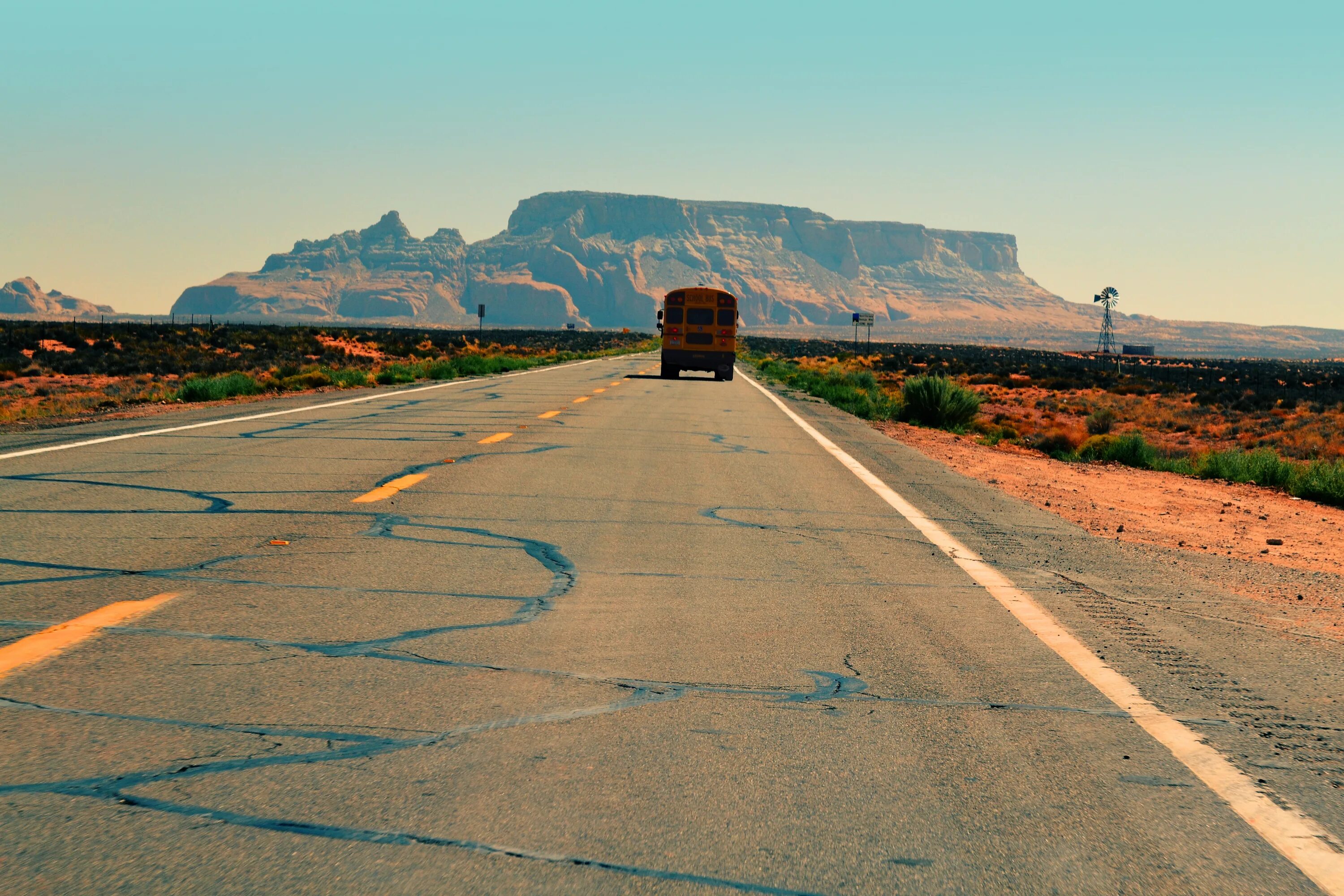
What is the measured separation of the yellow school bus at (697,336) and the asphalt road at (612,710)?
102ft

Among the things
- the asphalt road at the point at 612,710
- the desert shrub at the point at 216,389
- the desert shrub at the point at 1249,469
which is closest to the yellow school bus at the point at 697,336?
the desert shrub at the point at 216,389

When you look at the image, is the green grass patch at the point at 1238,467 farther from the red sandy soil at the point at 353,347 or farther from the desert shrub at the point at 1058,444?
the red sandy soil at the point at 353,347


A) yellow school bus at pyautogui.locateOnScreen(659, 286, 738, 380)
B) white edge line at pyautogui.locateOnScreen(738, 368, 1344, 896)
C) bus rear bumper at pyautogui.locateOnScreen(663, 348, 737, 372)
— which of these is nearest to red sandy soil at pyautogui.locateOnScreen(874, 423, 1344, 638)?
white edge line at pyautogui.locateOnScreen(738, 368, 1344, 896)

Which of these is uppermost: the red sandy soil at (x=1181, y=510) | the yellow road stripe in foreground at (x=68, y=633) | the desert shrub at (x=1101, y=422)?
the yellow road stripe in foreground at (x=68, y=633)

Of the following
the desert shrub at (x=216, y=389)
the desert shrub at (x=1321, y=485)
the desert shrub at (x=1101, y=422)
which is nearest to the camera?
the desert shrub at (x=1321, y=485)

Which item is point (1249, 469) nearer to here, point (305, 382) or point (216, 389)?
point (216, 389)

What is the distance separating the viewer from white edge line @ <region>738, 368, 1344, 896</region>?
3.28 metres

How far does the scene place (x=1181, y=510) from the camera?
12.2 m

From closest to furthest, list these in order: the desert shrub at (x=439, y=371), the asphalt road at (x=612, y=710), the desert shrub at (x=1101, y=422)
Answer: the asphalt road at (x=612, y=710)
the desert shrub at (x=1101, y=422)
the desert shrub at (x=439, y=371)

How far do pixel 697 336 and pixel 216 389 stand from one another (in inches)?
796

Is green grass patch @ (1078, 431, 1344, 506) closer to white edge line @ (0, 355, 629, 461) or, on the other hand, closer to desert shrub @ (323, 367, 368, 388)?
white edge line @ (0, 355, 629, 461)

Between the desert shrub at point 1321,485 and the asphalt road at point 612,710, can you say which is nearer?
the asphalt road at point 612,710

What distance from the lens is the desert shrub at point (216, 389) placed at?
22625mm

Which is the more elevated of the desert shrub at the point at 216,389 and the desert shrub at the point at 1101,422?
the desert shrub at the point at 216,389
